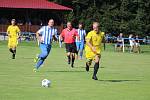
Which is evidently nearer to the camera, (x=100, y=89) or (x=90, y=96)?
(x=90, y=96)

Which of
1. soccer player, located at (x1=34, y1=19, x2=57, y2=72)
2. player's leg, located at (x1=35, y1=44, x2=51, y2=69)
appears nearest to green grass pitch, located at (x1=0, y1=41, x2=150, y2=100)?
player's leg, located at (x1=35, y1=44, x2=51, y2=69)

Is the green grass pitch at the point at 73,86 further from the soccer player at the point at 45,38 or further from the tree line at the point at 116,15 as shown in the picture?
the tree line at the point at 116,15

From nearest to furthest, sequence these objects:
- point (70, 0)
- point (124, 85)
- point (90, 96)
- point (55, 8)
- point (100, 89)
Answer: point (90, 96), point (100, 89), point (124, 85), point (55, 8), point (70, 0)

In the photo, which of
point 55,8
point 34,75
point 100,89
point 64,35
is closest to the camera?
point 100,89

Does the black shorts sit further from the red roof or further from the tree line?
the tree line

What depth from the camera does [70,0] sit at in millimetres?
76188

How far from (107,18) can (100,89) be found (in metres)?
55.1

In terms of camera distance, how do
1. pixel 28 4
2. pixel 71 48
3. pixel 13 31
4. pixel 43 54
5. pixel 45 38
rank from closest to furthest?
pixel 43 54, pixel 45 38, pixel 71 48, pixel 13 31, pixel 28 4

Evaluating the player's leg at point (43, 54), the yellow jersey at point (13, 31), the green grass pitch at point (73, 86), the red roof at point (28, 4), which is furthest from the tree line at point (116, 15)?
the player's leg at point (43, 54)

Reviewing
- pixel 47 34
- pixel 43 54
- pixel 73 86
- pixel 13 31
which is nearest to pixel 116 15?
pixel 13 31

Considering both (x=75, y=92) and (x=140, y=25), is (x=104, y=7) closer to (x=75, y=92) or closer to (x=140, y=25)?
(x=140, y=25)

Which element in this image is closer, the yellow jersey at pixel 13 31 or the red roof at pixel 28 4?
the yellow jersey at pixel 13 31

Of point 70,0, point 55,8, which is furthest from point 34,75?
point 70,0

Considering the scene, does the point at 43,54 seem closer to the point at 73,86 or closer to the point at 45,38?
the point at 45,38
